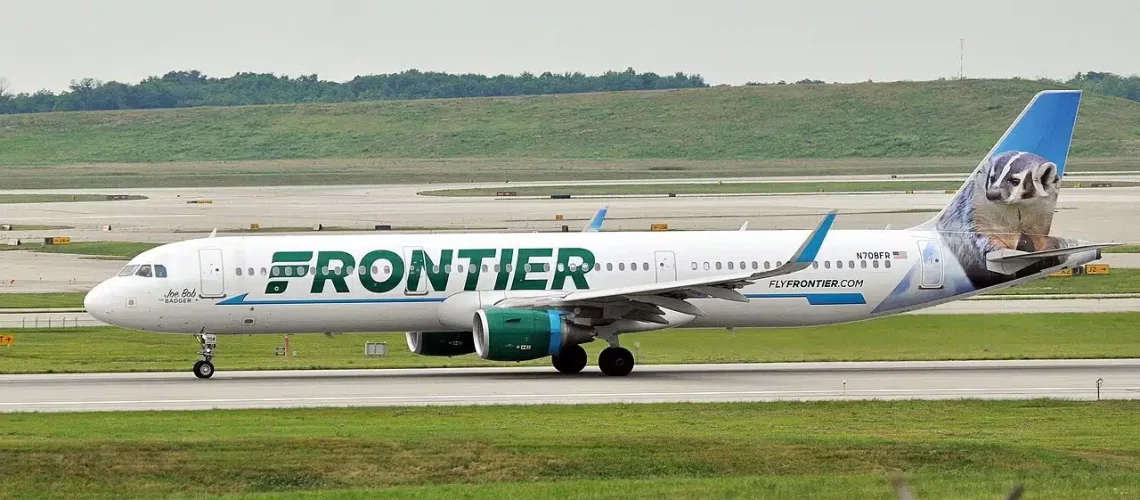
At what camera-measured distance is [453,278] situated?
3788cm

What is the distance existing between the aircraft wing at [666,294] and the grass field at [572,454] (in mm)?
6976

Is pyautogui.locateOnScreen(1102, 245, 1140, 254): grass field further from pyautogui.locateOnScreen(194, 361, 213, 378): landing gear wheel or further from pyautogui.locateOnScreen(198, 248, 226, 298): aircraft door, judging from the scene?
pyautogui.locateOnScreen(194, 361, 213, 378): landing gear wheel

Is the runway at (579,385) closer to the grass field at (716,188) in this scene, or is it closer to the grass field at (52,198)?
the grass field at (716,188)

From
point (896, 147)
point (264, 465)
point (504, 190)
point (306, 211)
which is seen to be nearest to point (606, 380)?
point (264, 465)

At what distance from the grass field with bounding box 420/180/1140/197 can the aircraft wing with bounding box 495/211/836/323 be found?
83323 mm

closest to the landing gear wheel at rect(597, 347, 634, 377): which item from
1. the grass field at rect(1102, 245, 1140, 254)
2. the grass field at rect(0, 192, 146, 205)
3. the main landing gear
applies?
the main landing gear

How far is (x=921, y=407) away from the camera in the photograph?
98.6 feet

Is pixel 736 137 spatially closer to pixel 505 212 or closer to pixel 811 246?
pixel 505 212

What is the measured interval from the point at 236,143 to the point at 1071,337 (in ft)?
530

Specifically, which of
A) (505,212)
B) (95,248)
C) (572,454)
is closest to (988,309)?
(572,454)

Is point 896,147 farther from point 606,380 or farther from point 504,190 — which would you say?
point 606,380

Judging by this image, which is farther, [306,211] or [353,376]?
[306,211]

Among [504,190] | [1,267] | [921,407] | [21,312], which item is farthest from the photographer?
[504,190]

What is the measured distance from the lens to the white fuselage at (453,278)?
37.2 meters
